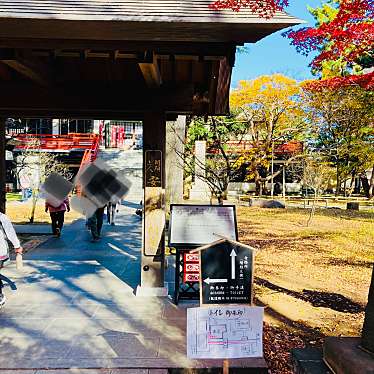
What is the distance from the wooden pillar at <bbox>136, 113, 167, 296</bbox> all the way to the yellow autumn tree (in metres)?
15.7

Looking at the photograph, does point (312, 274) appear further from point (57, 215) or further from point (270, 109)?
point (270, 109)

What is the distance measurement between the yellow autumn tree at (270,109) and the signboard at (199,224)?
616 inches

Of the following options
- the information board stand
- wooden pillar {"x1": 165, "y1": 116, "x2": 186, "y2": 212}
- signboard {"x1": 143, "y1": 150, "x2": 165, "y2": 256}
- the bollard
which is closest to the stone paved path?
the information board stand

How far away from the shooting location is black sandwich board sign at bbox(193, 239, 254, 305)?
344 cm

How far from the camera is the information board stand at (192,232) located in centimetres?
559

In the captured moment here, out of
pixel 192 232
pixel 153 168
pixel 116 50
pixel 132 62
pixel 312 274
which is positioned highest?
pixel 132 62

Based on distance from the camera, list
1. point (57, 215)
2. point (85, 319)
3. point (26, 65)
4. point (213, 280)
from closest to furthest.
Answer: point (213, 280) < point (26, 65) < point (85, 319) < point (57, 215)

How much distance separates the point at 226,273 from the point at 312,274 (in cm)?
488

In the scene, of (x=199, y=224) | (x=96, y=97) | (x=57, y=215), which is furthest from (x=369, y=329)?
(x=57, y=215)

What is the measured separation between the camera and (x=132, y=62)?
5.11 m

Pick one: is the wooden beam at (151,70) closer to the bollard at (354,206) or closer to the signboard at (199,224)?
the signboard at (199,224)

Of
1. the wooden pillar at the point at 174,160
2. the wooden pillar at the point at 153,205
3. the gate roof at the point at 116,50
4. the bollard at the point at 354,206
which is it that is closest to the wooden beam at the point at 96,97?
the gate roof at the point at 116,50

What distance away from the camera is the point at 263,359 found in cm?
401

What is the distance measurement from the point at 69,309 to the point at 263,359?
290cm
